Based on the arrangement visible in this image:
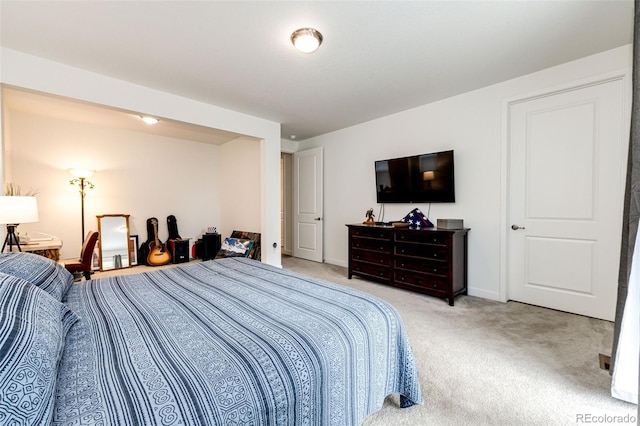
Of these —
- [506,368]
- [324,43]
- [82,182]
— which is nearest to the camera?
[506,368]

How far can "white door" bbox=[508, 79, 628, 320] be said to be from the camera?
254cm

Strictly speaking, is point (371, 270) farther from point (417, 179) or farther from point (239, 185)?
point (239, 185)

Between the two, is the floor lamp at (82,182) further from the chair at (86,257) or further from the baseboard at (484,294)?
the baseboard at (484,294)

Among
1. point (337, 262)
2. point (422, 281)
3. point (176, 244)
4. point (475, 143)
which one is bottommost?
point (337, 262)

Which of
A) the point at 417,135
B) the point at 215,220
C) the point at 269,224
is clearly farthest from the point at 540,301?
the point at 215,220

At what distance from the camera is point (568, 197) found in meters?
2.77

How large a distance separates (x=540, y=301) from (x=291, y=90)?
362cm

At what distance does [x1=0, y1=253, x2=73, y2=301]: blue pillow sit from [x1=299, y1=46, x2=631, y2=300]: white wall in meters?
3.68

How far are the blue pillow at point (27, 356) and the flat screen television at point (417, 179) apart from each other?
3.61 m

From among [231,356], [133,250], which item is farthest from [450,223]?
[133,250]

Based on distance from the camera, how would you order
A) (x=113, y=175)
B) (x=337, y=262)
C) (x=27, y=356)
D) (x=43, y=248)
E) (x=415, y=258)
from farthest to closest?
(x=337, y=262) < (x=113, y=175) < (x=415, y=258) < (x=43, y=248) < (x=27, y=356)

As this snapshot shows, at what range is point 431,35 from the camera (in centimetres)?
222

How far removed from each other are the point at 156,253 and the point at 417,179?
14.8ft

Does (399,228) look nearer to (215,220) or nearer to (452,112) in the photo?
(452,112)
